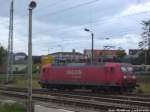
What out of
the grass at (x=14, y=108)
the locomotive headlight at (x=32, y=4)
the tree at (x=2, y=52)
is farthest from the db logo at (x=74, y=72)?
the tree at (x=2, y=52)

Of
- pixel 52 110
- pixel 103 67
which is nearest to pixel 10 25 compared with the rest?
pixel 103 67

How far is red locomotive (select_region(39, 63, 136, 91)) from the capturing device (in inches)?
1550

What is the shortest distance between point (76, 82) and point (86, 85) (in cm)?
170

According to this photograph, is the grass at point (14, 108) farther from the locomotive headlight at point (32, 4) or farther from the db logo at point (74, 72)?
the db logo at point (74, 72)

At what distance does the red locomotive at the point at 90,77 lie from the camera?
1550 inches

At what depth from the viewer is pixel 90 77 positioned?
42344 millimetres

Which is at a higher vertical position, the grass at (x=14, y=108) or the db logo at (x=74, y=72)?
the db logo at (x=74, y=72)

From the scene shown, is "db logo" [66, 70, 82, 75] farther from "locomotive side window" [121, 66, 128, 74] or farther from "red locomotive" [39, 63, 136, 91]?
"locomotive side window" [121, 66, 128, 74]

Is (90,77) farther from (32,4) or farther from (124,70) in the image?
(32,4)

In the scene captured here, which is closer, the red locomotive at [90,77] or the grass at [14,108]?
the grass at [14,108]

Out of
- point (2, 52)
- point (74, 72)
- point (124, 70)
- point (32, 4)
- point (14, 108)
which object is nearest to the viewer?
point (32, 4)

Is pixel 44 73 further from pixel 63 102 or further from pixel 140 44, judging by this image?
pixel 140 44

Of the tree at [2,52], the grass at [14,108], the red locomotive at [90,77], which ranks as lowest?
the grass at [14,108]

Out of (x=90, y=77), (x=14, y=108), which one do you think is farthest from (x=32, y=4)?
(x=90, y=77)
